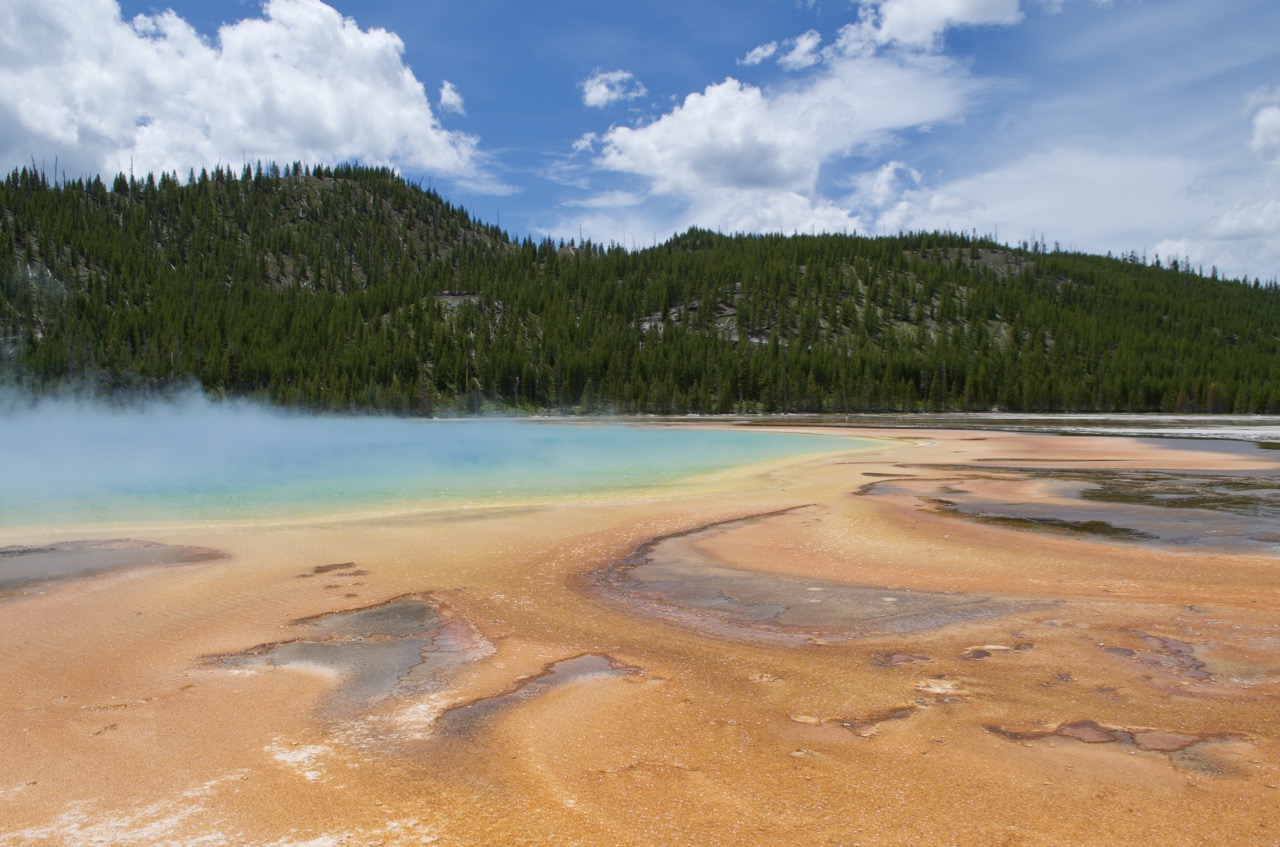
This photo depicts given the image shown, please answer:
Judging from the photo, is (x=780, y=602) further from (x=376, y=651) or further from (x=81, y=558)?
(x=81, y=558)

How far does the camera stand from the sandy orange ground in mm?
4844

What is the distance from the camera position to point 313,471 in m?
30.4

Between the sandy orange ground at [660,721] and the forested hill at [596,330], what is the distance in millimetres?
105623

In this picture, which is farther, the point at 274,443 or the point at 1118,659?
the point at 274,443

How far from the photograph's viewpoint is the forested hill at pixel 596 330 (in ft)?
395

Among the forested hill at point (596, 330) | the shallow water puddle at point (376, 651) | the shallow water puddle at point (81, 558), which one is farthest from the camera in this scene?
the forested hill at point (596, 330)

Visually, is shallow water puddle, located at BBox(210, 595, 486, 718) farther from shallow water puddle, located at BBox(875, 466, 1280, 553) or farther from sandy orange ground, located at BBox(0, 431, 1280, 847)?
shallow water puddle, located at BBox(875, 466, 1280, 553)

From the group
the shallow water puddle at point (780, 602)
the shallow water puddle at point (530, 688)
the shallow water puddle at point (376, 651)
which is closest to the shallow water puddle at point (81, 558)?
the shallow water puddle at point (376, 651)

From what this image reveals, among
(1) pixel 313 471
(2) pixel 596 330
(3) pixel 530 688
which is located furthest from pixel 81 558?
(2) pixel 596 330

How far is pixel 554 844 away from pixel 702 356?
126m

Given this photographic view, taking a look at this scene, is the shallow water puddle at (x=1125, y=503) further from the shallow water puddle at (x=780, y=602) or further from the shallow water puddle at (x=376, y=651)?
the shallow water puddle at (x=376, y=651)

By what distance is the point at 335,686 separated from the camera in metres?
7.43

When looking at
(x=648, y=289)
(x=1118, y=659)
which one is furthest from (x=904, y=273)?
(x=1118, y=659)

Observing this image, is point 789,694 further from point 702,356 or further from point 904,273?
point 904,273
